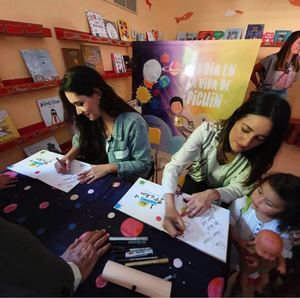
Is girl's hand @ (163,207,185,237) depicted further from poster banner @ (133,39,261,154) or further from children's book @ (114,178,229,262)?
poster banner @ (133,39,261,154)

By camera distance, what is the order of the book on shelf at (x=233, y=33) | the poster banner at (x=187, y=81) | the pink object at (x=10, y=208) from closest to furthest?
the pink object at (x=10, y=208)
the poster banner at (x=187, y=81)
the book on shelf at (x=233, y=33)

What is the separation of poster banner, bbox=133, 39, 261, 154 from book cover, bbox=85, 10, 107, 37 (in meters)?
0.40

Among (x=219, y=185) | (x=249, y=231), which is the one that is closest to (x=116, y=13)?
(x=219, y=185)

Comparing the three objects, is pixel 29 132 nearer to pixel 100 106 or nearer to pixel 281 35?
pixel 100 106

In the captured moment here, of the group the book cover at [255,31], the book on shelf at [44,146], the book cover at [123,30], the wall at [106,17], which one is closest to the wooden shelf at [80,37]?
the wall at [106,17]

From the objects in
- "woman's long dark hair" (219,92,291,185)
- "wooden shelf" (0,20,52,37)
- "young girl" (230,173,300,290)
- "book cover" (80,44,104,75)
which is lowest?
"young girl" (230,173,300,290)

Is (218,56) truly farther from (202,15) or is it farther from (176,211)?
(202,15)

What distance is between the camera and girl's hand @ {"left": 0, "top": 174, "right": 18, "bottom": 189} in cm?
80

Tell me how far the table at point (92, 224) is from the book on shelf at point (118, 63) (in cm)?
169

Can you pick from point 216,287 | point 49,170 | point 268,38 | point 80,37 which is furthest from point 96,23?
point 268,38

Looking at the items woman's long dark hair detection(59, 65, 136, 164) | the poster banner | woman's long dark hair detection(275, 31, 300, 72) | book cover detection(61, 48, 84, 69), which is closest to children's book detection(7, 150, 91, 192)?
woman's long dark hair detection(59, 65, 136, 164)

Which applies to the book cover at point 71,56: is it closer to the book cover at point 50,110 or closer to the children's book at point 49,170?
the book cover at point 50,110

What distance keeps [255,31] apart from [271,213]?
9.58ft

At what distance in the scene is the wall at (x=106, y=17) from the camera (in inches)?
49.3
